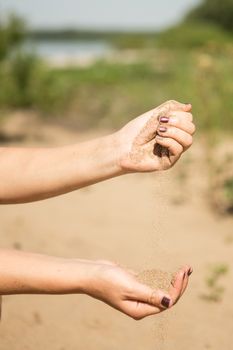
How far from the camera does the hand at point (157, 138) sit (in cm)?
194

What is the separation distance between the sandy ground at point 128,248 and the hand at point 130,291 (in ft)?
1.59

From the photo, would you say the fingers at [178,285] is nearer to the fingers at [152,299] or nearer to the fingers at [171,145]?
the fingers at [152,299]

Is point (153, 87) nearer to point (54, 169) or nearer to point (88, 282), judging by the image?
point (54, 169)

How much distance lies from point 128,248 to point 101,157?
6.66 feet

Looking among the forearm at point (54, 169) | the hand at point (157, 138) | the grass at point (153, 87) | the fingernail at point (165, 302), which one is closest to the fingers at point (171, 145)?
the hand at point (157, 138)

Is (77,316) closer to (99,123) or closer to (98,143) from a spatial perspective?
(98,143)

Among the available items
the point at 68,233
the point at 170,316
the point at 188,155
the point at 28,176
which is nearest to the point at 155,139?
the point at 28,176

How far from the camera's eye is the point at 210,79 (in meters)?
5.55

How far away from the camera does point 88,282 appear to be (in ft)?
5.74

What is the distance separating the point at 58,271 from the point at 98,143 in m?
0.51

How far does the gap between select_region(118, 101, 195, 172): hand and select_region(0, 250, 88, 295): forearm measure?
0.39 meters

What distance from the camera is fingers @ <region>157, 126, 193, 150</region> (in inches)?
76.0

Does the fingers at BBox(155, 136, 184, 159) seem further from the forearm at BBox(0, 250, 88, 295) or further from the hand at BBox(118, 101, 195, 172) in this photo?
the forearm at BBox(0, 250, 88, 295)

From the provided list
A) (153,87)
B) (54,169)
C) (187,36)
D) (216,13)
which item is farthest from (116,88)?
(216,13)
